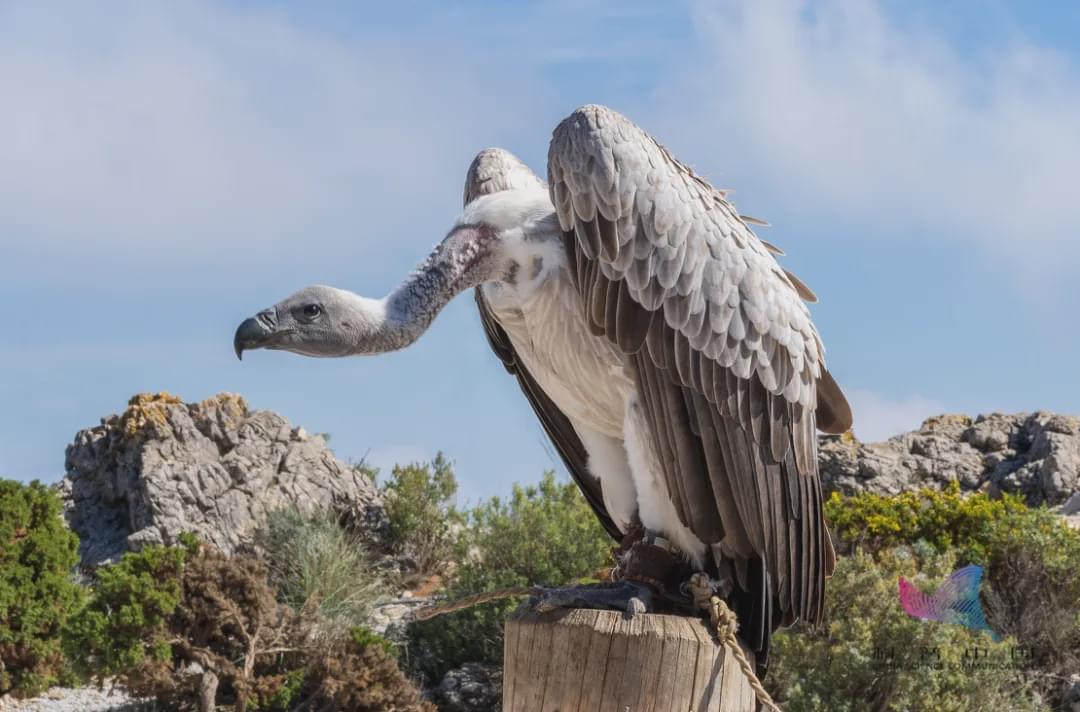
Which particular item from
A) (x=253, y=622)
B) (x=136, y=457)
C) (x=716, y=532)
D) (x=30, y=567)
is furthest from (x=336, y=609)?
(x=716, y=532)

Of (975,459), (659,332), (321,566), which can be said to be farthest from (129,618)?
(975,459)

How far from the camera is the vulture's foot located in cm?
462

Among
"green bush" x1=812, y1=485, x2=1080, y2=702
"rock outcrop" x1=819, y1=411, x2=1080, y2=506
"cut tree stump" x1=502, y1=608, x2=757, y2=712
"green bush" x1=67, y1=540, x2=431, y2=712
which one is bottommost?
"cut tree stump" x1=502, y1=608, x2=757, y2=712

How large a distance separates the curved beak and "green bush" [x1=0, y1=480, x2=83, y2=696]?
9.62 m

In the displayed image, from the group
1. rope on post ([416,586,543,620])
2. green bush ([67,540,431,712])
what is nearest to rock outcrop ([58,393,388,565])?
green bush ([67,540,431,712])

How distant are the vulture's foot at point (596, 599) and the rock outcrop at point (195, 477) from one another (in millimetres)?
11946

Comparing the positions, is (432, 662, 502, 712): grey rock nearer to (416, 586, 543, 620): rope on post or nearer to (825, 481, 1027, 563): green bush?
(825, 481, 1027, 563): green bush

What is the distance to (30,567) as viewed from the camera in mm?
13633

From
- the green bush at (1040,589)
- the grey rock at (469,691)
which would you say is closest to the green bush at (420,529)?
the grey rock at (469,691)

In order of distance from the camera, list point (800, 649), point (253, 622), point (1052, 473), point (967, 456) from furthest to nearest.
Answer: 1. point (967, 456)
2. point (1052, 473)
3. point (253, 622)
4. point (800, 649)

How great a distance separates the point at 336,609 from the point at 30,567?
3333 millimetres

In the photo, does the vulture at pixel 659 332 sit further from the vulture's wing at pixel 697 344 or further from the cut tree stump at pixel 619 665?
the cut tree stump at pixel 619 665

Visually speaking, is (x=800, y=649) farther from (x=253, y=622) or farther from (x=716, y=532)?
(x=716, y=532)

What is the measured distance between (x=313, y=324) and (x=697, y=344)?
145 centimetres
